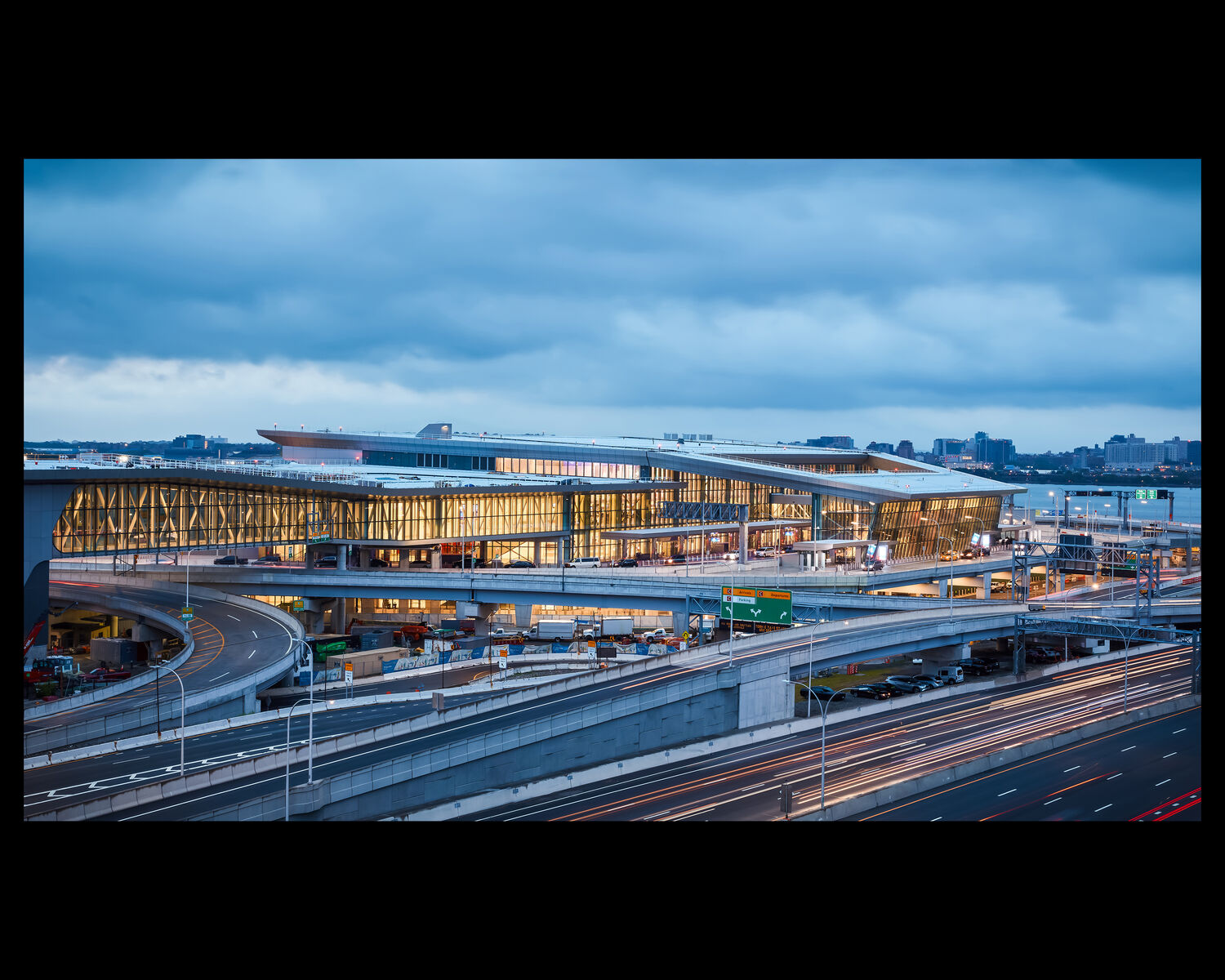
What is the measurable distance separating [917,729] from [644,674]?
41.5ft

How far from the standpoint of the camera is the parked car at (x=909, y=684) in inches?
2375

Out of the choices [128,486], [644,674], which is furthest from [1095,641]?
[128,486]

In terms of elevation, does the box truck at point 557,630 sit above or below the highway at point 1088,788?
above

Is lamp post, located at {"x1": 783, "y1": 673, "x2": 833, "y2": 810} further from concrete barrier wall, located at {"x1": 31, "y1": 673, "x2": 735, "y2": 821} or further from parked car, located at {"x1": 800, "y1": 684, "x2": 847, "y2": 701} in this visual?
concrete barrier wall, located at {"x1": 31, "y1": 673, "x2": 735, "y2": 821}

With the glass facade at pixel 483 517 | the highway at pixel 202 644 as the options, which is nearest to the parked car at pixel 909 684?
the highway at pixel 202 644

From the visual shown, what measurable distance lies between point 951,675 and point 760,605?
51.8ft

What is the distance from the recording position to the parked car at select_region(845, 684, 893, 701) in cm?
5884

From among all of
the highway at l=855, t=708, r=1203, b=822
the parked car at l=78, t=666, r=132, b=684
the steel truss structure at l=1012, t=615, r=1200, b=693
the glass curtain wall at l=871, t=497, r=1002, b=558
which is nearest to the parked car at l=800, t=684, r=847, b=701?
the steel truss structure at l=1012, t=615, r=1200, b=693

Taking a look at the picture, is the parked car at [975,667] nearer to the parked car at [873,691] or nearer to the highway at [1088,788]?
the parked car at [873,691]

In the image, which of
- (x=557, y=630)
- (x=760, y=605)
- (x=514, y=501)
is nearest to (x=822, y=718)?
(x=760, y=605)

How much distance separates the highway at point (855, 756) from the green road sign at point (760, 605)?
18.4 feet
